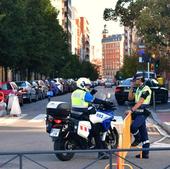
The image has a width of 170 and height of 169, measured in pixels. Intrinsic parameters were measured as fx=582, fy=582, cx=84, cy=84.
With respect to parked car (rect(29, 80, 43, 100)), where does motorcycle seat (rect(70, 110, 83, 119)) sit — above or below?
above

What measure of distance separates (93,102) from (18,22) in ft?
99.8

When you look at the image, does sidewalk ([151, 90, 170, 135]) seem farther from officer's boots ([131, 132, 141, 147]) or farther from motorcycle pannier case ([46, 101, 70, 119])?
motorcycle pannier case ([46, 101, 70, 119])

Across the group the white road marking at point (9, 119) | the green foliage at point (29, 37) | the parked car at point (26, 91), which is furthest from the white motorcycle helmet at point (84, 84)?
the green foliage at point (29, 37)

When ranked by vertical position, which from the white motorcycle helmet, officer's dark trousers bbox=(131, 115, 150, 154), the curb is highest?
the white motorcycle helmet

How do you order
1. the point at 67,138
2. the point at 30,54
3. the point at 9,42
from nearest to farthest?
the point at 67,138 < the point at 9,42 < the point at 30,54

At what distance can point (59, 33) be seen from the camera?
69375 mm

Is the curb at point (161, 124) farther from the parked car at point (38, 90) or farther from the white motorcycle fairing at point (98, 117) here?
the parked car at point (38, 90)

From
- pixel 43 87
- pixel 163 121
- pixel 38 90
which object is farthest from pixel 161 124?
pixel 43 87

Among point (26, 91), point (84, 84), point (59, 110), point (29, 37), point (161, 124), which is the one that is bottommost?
point (161, 124)

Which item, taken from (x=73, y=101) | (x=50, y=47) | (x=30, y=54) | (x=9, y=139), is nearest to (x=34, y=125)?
(x=9, y=139)

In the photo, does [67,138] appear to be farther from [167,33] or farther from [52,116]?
[167,33]

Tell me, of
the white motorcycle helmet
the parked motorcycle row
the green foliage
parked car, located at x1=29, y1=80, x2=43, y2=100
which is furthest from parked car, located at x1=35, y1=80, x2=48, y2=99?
the white motorcycle helmet

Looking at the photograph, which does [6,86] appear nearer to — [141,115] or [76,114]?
[141,115]

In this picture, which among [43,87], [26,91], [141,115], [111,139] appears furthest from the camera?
[43,87]
